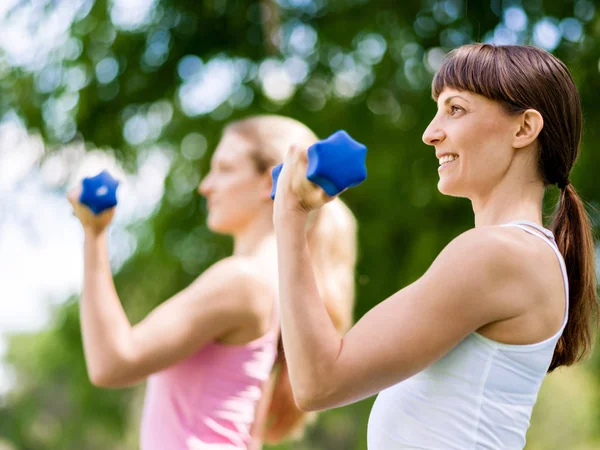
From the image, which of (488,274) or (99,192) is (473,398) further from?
(99,192)

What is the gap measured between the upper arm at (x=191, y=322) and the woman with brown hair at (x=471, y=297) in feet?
2.13

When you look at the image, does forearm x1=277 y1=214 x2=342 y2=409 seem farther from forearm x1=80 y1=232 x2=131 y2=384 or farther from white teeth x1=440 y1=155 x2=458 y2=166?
forearm x1=80 y1=232 x2=131 y2=384

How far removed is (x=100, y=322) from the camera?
1.89 metres

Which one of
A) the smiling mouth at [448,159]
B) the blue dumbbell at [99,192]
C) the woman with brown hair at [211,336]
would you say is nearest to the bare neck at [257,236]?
the woman with brown hair at [211,336]

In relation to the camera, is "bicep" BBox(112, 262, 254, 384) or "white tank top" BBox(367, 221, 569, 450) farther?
"bicep" BBox(112, 262, 254, 384)

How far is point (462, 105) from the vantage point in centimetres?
139

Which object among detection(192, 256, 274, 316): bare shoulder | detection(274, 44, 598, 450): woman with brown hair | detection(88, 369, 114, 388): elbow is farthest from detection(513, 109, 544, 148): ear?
detection(88, 369, 114, 388): elbow

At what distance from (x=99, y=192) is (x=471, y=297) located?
41.0 inches

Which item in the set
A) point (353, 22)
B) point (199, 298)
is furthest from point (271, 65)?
point (199, 298)

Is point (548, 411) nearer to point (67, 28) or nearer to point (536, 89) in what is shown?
point (67, 28)

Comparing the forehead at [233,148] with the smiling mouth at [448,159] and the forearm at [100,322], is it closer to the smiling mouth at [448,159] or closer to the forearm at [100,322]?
the forearm at [100,322]

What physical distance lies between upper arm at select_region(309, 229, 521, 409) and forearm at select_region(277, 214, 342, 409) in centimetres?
1

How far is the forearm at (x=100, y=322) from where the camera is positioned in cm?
190

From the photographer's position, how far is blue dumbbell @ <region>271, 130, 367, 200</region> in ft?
3.96
